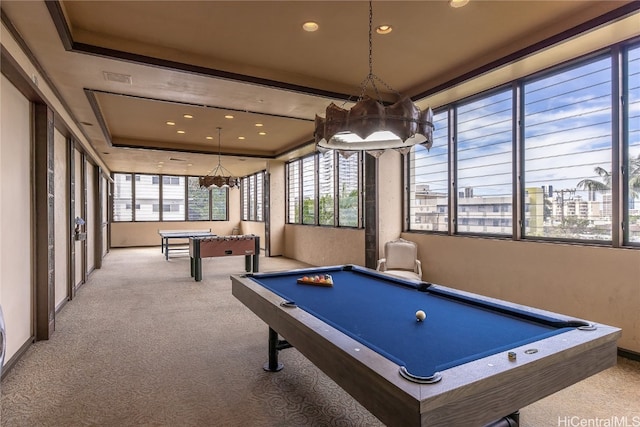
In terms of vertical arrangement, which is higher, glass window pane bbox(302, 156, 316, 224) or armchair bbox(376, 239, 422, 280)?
glass window pane bbox(302, 156, 316, 224)

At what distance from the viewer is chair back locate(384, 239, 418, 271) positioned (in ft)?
16.6

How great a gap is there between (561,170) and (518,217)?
663mm

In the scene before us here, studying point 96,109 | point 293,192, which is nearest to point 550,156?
point 96,109

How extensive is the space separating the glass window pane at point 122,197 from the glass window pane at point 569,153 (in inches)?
498

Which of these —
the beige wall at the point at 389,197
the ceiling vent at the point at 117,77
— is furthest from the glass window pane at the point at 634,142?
the ceiling vent at the point at 117,77

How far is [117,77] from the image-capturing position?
3832mm

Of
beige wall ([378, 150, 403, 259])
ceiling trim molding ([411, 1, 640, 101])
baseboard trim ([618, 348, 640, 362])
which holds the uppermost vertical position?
ceiling trim molding ([411, 1, 640, 101])

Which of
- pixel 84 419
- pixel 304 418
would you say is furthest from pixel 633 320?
pixel 84 419

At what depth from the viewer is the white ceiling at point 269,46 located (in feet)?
9.37

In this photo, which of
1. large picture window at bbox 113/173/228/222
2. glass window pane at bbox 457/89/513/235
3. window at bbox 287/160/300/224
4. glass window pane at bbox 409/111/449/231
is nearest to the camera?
glass window pane at bbox 457/89/513/235

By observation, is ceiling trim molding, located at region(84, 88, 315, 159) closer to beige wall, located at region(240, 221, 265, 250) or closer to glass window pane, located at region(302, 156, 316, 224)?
glass window pane, located at region(302, 156, 316, 224)

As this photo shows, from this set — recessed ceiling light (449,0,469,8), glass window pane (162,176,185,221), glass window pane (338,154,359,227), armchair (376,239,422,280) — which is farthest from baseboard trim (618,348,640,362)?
glass window pane (162,176,185,221)

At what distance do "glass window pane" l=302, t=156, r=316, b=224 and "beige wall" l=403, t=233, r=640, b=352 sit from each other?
4.11 m

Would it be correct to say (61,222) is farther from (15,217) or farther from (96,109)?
(15,217)
